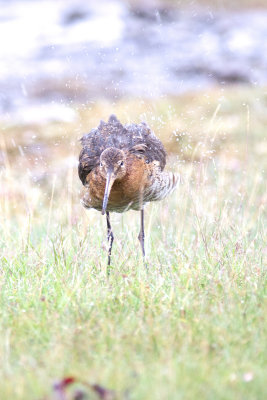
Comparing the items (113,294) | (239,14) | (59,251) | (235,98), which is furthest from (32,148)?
(239,14)

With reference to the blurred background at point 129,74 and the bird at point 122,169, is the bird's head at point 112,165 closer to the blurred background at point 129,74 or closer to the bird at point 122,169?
the bird at point 122,169

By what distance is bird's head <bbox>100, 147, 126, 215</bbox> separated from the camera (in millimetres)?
6387

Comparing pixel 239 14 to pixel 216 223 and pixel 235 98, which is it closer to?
pixel 235 98

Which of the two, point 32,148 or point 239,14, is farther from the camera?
point 239,14

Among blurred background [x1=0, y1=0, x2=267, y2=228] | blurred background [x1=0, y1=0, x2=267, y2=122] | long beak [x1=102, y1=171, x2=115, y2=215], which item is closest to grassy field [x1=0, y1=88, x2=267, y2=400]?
long beak [x1=102, y1=171, x2=115, y2=215]

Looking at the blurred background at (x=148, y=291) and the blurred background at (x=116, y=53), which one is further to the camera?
the blurred background at (x=116, y=53)

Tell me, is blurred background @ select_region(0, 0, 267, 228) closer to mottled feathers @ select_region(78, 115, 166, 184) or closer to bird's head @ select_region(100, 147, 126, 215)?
mottled feathers @ select_region(78, 115, 166, 184)

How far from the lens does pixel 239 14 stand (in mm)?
24766

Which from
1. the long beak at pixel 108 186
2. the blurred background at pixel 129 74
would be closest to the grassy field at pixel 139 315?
the long beak at pixel 108 186

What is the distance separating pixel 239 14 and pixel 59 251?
2083 centimetres

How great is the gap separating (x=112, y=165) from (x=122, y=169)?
12cm

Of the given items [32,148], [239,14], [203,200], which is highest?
[239,14]

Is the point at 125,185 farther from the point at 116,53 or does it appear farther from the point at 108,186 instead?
the point at 116,53

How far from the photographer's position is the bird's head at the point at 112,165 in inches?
251
